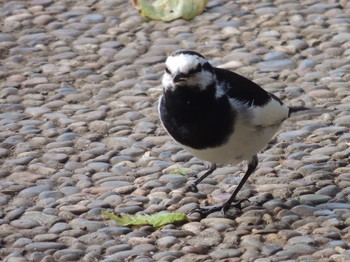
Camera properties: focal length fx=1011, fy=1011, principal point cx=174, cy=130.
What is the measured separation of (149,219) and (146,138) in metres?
1.27

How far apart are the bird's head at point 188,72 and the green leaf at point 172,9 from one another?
314cm

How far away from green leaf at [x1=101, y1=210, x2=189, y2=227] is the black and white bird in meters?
0.38

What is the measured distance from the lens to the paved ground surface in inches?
219

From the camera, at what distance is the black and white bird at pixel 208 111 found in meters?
5.52

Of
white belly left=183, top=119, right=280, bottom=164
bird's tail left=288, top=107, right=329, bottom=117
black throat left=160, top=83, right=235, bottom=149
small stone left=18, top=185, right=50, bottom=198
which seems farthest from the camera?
bird's tail left=288, top=107, right=329, bottom=117

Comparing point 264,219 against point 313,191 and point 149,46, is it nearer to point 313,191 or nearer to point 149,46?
point 313,191

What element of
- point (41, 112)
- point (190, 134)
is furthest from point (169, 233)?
point (41, 112)

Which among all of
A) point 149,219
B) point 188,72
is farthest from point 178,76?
point 149,219

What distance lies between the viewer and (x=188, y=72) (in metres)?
5.46

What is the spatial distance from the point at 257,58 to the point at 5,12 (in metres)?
2.32

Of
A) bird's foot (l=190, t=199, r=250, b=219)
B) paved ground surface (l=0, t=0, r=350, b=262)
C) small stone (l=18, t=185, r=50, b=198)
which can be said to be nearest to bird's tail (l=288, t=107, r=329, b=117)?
paved ground surface (l=0, t=0, r=350, b=262)

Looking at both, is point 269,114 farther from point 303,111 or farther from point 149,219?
point 149,219

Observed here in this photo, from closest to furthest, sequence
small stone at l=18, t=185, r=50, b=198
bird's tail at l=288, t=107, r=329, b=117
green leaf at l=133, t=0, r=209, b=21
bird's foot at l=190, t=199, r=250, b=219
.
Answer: bird's foot at l=190, t=199, r=250, b=219, small stone at l=18, t=185, r=50, b=198, bird's tail at l=288, t=107, r=329, b=117, green leaf at l=133, t=0, r=209, b=21

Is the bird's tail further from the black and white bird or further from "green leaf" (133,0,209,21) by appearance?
"green leaf" (133,0,209,21)
